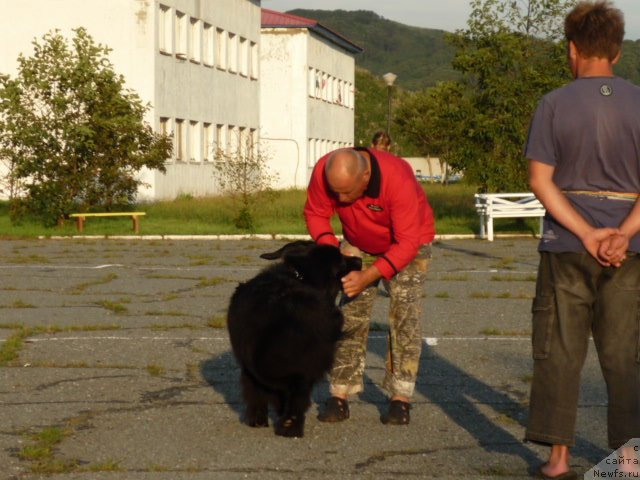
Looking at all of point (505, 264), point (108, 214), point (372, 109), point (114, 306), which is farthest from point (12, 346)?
point (372, 109)

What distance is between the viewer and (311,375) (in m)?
7.13

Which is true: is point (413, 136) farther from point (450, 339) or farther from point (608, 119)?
point (608, 119)

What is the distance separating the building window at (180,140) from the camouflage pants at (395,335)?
39605mm

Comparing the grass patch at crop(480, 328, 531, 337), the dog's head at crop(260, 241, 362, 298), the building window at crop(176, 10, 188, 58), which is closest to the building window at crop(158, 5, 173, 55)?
the building window at crop(176, 10, 188, 58)

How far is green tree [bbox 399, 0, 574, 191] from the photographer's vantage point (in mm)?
27688

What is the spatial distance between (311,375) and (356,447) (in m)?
0.45

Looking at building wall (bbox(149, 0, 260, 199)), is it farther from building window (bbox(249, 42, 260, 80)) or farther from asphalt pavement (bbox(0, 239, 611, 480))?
asphalt pavement (bbox(0, 239, 611, 480))

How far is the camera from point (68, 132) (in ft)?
95.8

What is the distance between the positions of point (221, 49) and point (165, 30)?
323 inches

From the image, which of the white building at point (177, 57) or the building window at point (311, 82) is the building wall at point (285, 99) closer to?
the building window at point (311, 82)

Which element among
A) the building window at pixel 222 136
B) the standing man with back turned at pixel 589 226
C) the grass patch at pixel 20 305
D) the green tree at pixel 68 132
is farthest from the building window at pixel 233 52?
the standing man with back turned at pixel 589 226

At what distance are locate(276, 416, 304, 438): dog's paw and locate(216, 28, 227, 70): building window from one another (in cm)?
4542

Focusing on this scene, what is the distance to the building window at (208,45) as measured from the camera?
5034 centimetres

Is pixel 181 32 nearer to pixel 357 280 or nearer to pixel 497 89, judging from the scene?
pixel 497 89
